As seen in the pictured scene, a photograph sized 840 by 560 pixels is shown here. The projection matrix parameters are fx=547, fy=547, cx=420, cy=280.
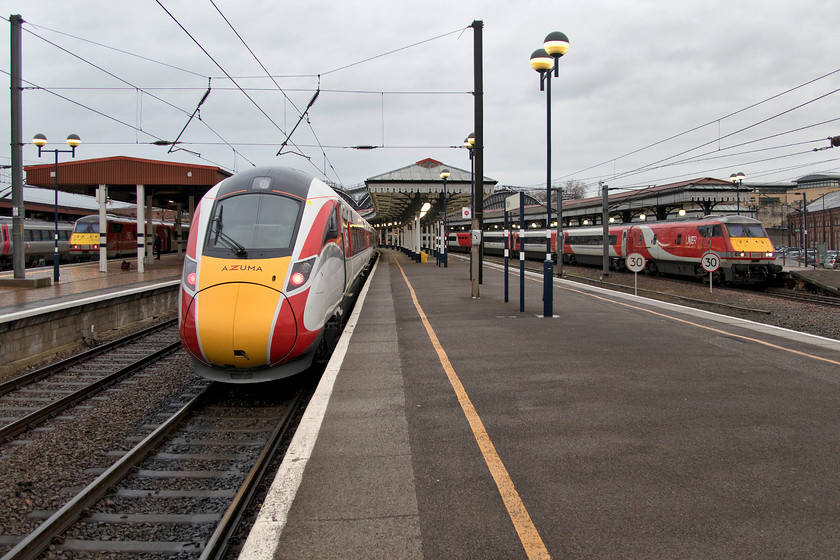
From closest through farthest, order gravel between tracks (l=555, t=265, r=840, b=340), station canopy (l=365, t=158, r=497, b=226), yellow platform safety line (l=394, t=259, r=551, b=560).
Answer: yellow platform safety line (l=394, t=259, r=551, b=560)
gravel between tracks (l=555, t=265, r=840, b=340)
station canopy (l=365, t=158, r=497, b=226)

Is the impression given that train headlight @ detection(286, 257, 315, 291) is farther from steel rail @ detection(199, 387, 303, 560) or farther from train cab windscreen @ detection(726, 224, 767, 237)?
train cab windscreen @ detection(726, 224, 767, 237)

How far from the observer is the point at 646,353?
7730 mm

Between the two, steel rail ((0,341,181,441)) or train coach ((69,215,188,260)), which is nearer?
steel rail ((0,341,181,441))

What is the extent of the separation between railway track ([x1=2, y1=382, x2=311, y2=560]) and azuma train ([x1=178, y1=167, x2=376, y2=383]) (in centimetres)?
65

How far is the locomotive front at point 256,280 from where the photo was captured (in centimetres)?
620

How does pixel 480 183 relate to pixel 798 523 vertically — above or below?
above

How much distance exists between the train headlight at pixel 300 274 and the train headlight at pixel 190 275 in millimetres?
1125

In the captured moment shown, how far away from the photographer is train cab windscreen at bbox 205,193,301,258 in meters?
6.87

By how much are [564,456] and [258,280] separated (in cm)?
400

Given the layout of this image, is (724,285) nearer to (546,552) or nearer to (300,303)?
(300,303)

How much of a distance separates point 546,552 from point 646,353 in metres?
5.44

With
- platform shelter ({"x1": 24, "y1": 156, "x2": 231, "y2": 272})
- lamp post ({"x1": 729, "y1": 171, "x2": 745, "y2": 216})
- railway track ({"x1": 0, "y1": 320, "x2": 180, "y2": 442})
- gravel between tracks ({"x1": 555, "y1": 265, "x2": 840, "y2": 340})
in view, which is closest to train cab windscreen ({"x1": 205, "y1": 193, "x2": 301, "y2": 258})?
railway track ({"x1": 0, "y1": 320, "x2": 180, "y2": 442})

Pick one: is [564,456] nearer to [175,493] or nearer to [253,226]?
[175,493]

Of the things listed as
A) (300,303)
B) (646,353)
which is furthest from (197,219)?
(646,353)
